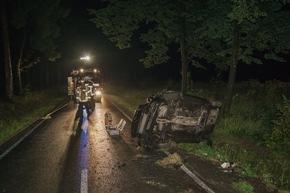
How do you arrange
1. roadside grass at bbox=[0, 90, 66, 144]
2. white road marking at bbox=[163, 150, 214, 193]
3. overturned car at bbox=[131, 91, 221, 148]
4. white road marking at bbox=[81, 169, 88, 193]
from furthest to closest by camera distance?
roadside grass at bbox=[0, 90, 66, 144]
overturned car at bbox=[131, 91, 221, 148]
white road marking at bbox=[163, 150, 214, 193]
white road marking at bbox=[81, 169, 88, 193]

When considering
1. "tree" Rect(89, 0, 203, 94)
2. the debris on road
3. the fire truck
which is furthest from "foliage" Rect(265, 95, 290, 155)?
the fire truck

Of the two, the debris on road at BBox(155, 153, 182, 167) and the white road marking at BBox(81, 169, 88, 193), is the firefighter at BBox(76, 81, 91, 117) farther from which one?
the white road marking at BBox(81, 169, 88, 193)

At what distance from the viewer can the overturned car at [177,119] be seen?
9352mm

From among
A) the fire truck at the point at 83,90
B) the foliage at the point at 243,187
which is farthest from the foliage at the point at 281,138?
the fire truck at the point at 83,90

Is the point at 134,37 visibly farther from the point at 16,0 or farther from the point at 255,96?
the point at 255,96

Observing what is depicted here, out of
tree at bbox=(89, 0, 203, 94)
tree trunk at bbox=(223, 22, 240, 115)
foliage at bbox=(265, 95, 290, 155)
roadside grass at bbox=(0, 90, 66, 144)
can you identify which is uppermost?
tree at bbox=(89, 0, 203, 94)

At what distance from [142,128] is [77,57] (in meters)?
56.6

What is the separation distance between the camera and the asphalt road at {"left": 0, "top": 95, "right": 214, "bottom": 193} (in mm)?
6510

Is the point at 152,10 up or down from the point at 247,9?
up

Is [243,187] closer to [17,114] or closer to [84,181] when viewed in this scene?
[84,181]

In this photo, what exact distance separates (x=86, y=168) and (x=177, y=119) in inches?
129

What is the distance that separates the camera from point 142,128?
9.46 metres

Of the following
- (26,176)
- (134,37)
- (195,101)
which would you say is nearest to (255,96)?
(195,101)

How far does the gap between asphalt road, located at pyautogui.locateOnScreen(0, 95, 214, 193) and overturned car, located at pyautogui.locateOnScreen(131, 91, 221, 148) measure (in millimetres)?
714
